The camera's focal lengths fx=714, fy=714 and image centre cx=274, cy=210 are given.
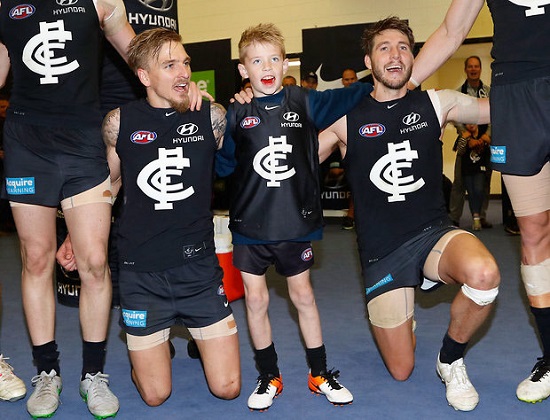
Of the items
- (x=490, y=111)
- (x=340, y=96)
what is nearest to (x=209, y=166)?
(x=340, y=96)

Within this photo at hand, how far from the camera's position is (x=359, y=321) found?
178 inches

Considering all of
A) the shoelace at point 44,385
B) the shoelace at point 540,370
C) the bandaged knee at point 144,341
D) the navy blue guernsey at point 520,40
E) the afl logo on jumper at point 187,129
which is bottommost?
the shoelace at point 44,385

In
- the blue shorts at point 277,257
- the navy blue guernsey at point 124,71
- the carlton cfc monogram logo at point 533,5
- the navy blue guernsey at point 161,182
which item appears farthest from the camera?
the navy blue guernsey at point 124,71

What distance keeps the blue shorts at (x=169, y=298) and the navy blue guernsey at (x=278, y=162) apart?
0.26 metres

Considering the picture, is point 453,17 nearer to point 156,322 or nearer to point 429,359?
point 429,359

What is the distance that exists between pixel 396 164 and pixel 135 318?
136 centimetres

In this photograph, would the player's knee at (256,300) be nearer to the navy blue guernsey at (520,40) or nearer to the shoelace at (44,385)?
the shoelace at (44,385)

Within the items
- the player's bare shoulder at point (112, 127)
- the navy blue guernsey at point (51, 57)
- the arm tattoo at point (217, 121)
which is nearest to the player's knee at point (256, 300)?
the arm tattoo at point (217, 121)

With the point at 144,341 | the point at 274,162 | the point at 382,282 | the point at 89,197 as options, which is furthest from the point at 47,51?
the point at 382,282

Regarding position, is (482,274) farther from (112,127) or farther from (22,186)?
(22,186)

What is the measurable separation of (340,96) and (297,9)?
863 centimetres

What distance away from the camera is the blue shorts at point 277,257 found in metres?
3.19

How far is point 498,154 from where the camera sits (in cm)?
304

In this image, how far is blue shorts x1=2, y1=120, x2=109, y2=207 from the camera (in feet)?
10.1
